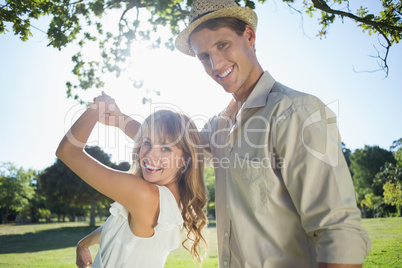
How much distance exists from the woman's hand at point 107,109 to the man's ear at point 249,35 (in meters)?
1.26

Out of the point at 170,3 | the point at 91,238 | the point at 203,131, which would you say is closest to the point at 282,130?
the point at 203,131

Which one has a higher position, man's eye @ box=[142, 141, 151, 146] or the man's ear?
the man's ear

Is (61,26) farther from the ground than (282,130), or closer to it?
farther from the ground

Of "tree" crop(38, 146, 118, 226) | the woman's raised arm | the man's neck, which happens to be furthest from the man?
"tree" crop(38, 146, 118, 226)

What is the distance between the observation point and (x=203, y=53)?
249 cm

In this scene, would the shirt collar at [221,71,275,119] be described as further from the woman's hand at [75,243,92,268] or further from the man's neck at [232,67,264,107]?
the woman's hand at [75,243,92,268]

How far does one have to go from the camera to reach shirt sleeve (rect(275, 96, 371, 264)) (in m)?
1.46

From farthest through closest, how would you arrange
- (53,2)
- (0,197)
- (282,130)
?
(0,197)
(53,2)
(282,130)

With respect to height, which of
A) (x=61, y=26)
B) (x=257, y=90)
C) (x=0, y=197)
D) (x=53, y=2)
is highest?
(x=53, y=2)

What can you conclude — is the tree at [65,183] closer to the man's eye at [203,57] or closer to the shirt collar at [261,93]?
the man's eye at [203,57]

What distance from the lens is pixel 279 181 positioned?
5.91ft

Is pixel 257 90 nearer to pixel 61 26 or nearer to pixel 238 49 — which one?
pixel 238 49

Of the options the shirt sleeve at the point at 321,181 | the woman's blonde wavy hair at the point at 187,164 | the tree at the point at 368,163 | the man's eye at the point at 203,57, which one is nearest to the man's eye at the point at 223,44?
the man's eye at the point at 203,57

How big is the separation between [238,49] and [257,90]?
463 millimetres
